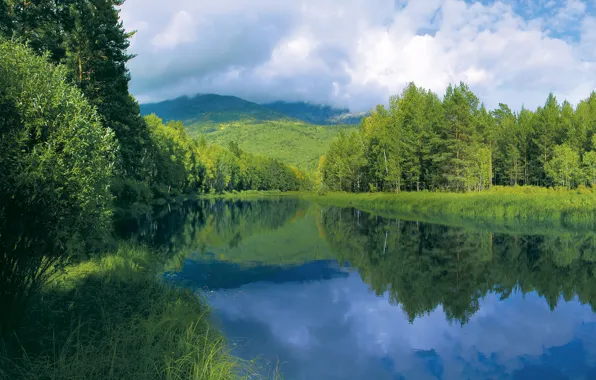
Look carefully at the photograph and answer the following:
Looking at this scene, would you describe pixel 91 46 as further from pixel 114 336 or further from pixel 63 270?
pixel 114 336

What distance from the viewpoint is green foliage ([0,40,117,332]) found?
733 cm


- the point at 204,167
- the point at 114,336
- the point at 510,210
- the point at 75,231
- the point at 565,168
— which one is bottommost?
the point at 510,210

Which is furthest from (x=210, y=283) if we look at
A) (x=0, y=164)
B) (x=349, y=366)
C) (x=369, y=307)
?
(x=0, y=164)

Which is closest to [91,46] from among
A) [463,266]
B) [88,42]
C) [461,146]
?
[88,42]

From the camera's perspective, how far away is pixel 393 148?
69.1m

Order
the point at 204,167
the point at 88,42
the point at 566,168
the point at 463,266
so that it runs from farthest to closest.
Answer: the point at 204,167
the point at 566,168
the point at 88,42
the point at 463,266

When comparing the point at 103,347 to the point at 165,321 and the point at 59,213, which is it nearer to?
the point at 165,321

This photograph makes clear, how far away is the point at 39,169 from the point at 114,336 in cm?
398

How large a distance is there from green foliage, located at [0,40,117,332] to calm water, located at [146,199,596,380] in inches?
224

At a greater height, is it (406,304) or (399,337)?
(399,337)

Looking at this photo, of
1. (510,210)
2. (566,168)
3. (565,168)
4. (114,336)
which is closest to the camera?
(114,336)

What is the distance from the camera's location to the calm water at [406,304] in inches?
420

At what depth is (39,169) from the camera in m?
7.29

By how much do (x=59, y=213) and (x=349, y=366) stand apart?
8029 mm
